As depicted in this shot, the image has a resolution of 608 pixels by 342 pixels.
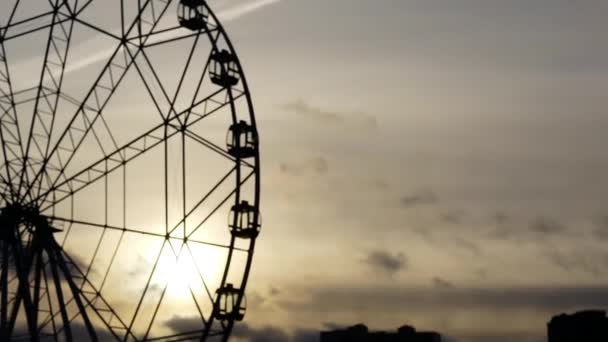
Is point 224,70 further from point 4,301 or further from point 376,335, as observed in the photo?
point 376,335

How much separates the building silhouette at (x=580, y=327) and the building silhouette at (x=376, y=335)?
85.6ft

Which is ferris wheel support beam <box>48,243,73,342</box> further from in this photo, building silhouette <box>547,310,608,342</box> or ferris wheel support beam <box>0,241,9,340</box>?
building silhouette <box>547,310,608,342</box>

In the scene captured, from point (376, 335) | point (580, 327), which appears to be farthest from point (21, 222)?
point (376, 335)

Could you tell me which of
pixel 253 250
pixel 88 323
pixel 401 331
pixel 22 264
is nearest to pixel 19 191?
pixel 22 264

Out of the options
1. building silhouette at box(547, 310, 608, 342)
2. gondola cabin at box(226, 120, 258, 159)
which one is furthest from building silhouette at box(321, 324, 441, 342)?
gondola cabin at box(226, 120, 258, 159)

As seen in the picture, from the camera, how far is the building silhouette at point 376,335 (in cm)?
16848

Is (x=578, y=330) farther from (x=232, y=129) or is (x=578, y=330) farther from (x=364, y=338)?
(x=232, y=129)

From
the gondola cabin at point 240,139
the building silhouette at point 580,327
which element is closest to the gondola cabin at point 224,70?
the gondola cabin at point 240,139

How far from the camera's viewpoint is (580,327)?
14188cm

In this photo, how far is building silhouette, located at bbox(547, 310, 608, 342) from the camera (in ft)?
457

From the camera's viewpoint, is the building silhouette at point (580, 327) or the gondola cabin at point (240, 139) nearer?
the gondola cabin at point (240, 139)

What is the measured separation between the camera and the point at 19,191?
45969 mm

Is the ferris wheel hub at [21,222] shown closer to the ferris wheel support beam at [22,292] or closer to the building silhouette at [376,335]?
the ferris wheel support beam at [22,292]

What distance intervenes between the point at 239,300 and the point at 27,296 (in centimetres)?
849
